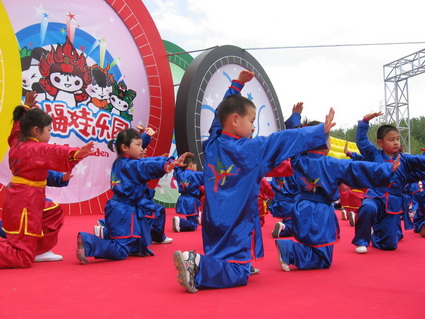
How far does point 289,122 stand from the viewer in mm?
3891

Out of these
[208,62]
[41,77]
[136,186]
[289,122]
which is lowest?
[136,186]

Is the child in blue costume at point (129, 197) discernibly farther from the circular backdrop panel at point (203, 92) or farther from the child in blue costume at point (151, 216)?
the circular backdrop panel at point (203, 92)

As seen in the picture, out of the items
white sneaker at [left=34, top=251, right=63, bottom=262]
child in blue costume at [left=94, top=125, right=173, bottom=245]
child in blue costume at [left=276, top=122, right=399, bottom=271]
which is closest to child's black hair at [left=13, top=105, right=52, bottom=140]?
white sneaker at [left=34, top=251, right=63, bottom=262]

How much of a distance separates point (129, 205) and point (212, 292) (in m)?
1.57

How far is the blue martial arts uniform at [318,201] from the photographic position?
2.88 metres

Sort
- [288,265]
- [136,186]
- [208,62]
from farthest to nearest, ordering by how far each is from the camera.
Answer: [208,62] → [136,186] → [288,265]

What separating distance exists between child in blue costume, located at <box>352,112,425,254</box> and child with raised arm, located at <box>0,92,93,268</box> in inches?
94.6

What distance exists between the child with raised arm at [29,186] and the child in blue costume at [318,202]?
1528 millimetres

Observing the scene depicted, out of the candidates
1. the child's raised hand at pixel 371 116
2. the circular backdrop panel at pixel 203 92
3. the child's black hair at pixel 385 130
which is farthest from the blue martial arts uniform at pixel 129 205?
the circular backdrop panel at pixel 203 92


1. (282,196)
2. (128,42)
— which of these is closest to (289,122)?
(282,196)

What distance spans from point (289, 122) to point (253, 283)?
1828 millimetres

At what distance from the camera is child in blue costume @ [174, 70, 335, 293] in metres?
2.40

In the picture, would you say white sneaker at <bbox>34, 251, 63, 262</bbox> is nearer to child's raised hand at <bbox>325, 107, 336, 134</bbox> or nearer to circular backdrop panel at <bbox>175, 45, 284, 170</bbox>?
child's raised hand at <bbox>325, 107, 336, 134</bbox>

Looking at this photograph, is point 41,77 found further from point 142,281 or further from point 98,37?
point 142,281
